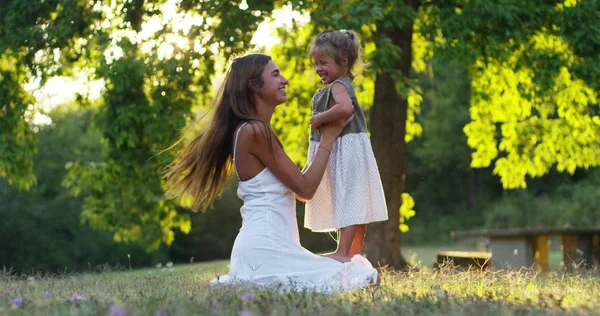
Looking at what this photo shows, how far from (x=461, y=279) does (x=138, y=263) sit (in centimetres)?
2843

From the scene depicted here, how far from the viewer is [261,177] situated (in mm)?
5426

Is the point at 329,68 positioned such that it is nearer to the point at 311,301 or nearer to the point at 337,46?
the point at 337,46

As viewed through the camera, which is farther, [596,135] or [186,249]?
[186,249]

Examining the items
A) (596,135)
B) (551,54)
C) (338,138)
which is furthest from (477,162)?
(338,138)

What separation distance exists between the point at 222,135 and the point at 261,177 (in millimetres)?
390

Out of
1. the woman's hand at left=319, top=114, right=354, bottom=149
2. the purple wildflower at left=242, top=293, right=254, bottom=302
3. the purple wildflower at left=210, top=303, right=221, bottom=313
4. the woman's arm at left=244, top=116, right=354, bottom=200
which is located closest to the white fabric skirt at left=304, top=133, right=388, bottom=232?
the woman's hand at left=319, top=114, right=354, bottom=149

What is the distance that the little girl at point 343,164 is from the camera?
5.61 metres

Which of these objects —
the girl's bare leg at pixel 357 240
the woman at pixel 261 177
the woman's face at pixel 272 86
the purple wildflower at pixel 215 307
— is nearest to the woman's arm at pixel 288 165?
the woman at pixel 261 177

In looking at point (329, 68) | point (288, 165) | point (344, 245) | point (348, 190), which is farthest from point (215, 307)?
point (329, 68)

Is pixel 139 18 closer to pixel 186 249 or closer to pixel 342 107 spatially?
pixel 342 107

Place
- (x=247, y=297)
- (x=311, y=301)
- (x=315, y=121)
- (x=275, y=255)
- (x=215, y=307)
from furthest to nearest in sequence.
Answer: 1. (x=315, y=121)
2. (x=275, y=255)
3. (x=311, y=301)
4. (x=247, y=297)
5. (x=215, y=307)

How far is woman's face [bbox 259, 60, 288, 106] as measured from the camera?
18.2ft

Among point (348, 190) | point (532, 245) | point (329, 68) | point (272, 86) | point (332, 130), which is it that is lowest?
point (532, 245)

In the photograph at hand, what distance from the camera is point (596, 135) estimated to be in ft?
39.1
